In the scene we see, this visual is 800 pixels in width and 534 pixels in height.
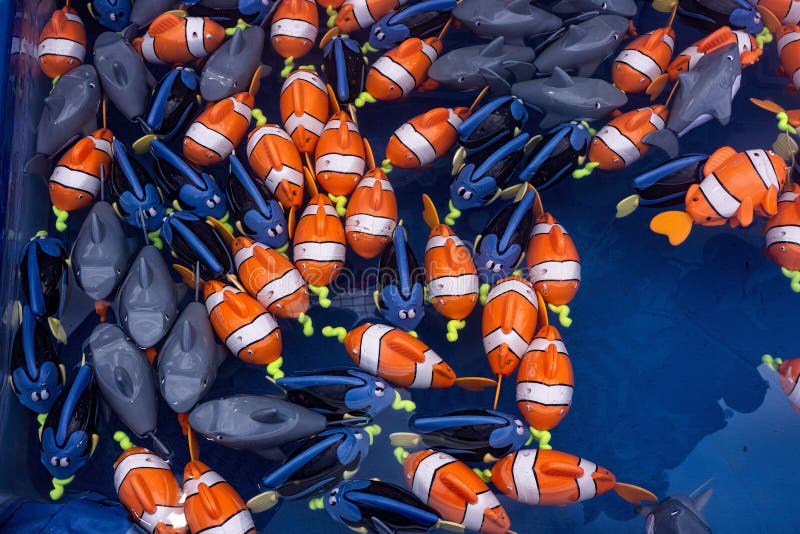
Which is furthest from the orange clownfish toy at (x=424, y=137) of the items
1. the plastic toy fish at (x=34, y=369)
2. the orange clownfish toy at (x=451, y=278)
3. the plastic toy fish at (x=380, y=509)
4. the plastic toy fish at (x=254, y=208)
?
the plastic toy fish at (x=34, y=369)

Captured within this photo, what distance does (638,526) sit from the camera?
5.07 ft

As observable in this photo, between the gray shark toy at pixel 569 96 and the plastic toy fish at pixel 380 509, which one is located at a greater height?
the gray shark toy at pixel 569 96

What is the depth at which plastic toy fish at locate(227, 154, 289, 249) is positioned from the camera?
5.26ft

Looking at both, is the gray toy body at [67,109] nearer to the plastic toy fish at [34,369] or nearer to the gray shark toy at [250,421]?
the plastic toy fish at [34,369]

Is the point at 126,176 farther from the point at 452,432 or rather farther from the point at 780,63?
the point at 780,63

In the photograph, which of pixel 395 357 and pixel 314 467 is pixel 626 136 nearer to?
pixel 395 357

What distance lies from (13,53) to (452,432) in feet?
4.16

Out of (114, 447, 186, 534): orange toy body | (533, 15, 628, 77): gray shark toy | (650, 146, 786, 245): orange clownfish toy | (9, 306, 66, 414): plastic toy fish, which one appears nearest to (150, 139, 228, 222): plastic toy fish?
(9, 306, 66, 414): plastic toy fish

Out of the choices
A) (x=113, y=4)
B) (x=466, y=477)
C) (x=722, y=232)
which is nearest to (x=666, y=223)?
(x=722, y=232)

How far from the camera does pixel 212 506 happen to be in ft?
4.46

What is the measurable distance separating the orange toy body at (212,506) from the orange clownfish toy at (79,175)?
0.65 metres

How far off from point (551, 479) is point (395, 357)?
37 cm

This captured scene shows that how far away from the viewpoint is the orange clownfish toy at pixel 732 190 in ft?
5.28

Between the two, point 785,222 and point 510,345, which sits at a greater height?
point 785,222
